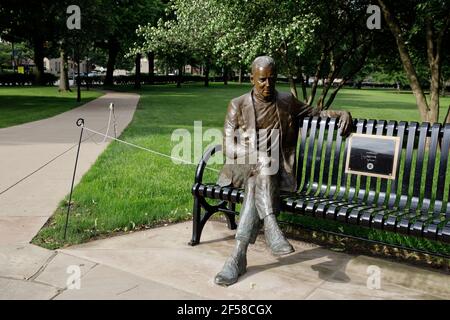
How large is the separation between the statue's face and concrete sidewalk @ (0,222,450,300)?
1.43 metres

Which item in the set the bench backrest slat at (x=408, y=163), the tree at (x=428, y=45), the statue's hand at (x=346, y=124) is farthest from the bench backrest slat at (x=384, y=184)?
the tree at (x=428, y=45)

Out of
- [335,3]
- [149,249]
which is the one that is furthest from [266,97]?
[335,3]

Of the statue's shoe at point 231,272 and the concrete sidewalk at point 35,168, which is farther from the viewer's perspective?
the concrete sidewalk at point 35,168

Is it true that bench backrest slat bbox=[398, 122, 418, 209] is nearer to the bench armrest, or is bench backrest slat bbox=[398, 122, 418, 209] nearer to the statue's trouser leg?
the statue's trouser leg

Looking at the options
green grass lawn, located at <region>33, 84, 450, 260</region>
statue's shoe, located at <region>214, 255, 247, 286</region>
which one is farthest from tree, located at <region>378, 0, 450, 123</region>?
statue's shoe, located at <region>214, 255, 247, 286</region>

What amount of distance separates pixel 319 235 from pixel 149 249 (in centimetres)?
176

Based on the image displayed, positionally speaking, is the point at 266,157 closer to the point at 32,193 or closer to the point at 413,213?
the point at 413,213

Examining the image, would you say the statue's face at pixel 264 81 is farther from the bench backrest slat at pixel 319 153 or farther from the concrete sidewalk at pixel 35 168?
the concrete sidewalk at pixel 35 168

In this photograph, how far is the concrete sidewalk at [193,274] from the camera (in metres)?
3.67

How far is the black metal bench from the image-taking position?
389 cm

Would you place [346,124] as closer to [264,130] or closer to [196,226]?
[264,130]

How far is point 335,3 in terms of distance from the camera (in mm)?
13039

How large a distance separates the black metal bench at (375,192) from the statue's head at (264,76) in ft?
2.04

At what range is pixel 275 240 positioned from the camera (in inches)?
144
